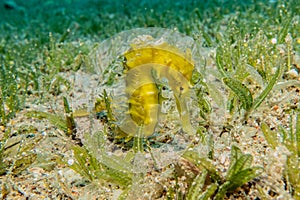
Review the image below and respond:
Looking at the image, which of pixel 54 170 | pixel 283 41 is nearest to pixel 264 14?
pixel 283 41

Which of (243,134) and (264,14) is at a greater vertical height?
(264,14)

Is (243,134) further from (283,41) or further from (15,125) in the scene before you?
(15,125)

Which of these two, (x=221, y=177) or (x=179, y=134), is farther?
(x=179, y=134)

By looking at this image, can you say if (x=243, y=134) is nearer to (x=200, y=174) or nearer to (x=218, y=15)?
(x=200, y=174)

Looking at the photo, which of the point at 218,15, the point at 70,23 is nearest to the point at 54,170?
the point at 218,15

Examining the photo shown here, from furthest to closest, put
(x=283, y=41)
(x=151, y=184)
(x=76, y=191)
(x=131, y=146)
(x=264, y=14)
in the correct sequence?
(x=264, y=14) < (x=283, y=41) < (x=131, y=146) < (x=76, y=191) < (x=151, y=184)

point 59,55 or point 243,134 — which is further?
point 59,55

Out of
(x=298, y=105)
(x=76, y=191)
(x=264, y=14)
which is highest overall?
(x=264, y=14)

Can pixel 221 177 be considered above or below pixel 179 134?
below

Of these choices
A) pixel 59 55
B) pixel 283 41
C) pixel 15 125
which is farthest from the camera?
pixel 59 55
